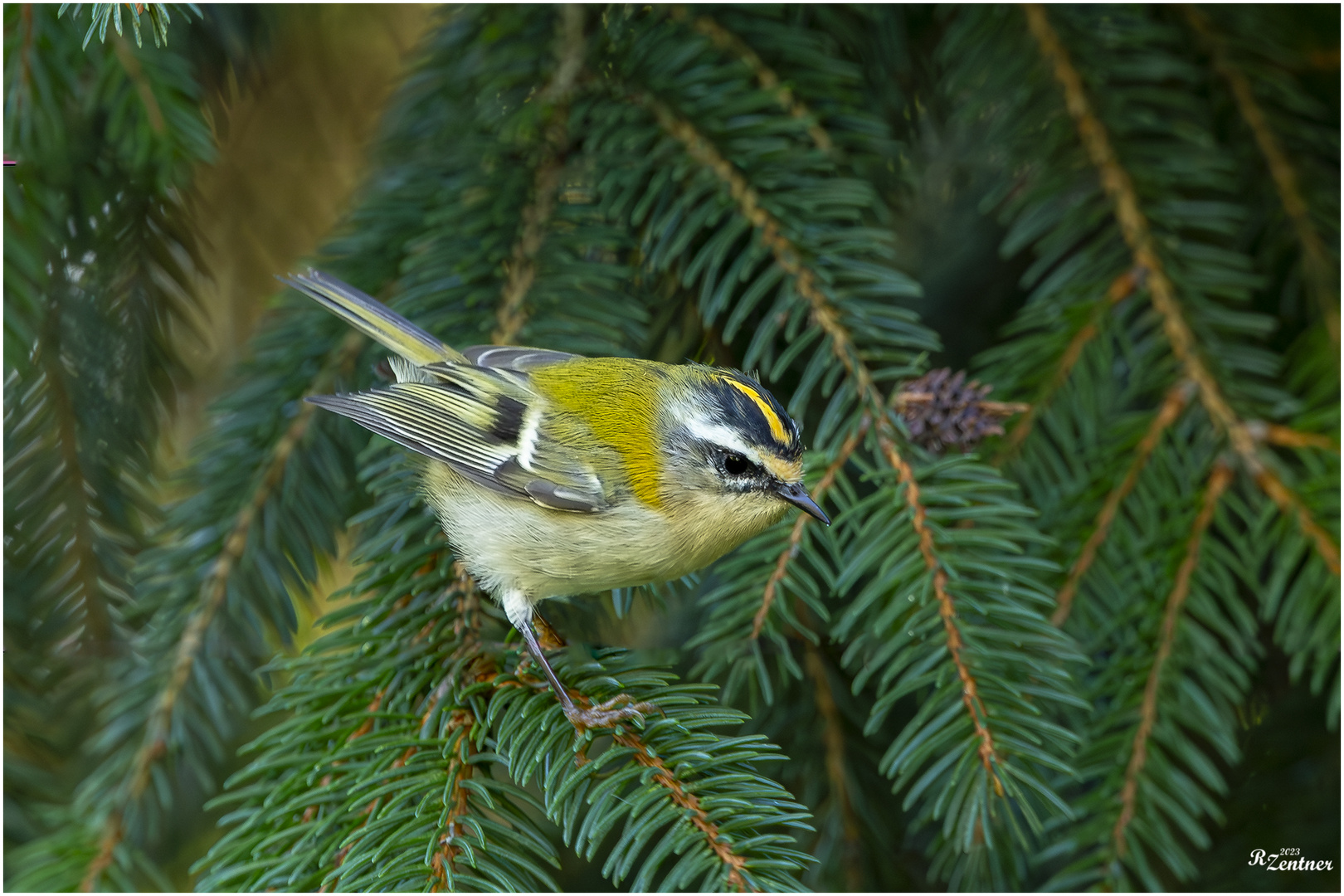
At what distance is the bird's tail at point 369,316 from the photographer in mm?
1407

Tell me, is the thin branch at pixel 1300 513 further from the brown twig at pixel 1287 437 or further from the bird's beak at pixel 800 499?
the bird's beak at pixel 800 499

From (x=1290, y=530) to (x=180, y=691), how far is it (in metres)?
1.43

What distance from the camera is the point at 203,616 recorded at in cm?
135

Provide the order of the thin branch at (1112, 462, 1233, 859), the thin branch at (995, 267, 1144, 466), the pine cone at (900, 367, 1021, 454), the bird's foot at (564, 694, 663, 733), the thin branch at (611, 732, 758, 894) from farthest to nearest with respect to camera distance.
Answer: the thin branch at (995, 267, 1144, 466) < the pine cone at (900, 367, 1021, 454) < the thin branch at (1112, 462, 1233, 859) < the bird's foot at (564, 694, 663, 733) < the thin branch at (611, 732, 758, 894)

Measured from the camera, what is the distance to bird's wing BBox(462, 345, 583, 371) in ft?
4.78

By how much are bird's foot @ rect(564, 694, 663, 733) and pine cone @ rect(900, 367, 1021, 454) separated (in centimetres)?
51

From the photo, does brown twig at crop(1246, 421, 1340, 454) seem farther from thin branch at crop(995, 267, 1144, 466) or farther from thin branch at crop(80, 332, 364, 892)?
thin branch at crop(80, 332, 364, 892)

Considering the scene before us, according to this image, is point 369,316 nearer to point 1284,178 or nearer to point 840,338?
point 840,338

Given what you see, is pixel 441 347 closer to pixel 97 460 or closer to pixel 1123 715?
pixel 97 460

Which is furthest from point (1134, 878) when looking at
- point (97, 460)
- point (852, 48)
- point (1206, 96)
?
point (97, 460)

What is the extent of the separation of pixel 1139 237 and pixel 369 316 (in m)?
1.10

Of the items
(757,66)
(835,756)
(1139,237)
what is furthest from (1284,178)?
(835,756)

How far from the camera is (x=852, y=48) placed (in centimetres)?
167

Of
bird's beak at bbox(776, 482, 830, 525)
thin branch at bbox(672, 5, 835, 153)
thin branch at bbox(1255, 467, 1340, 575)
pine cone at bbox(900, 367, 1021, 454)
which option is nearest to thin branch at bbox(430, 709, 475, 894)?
bird's beak at bbox(776, 482, 830, 525)
